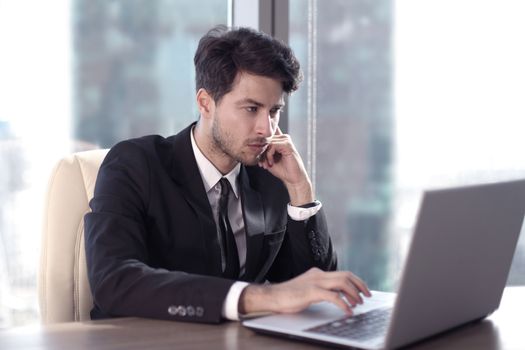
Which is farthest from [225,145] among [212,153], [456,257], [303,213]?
[456,257]

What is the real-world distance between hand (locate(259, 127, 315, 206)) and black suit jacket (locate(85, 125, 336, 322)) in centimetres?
4

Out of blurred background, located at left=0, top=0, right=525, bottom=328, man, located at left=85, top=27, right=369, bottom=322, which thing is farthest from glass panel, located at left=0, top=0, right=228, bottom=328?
man, located at left=85, top=27, right=369, bottom=322

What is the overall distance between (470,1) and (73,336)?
7.62 ft

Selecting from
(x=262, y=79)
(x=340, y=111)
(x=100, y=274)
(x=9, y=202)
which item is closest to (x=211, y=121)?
(x=262, y=79)

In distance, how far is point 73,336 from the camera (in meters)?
1.27

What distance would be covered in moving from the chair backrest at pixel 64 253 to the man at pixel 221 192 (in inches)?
3.1

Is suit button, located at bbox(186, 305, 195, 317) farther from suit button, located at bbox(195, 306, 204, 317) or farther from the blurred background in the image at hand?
the blurred background

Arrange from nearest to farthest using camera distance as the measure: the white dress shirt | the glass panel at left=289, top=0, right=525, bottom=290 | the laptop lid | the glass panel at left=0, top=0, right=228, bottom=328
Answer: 1. the laptop lid
2. the white dress shirt
3. the glass panel at left=0, top=0, right=228, bottom=328
4. the glass panel at left=289, top=0, right=525, bottom=290

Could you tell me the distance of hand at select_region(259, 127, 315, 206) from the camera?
2143 mm

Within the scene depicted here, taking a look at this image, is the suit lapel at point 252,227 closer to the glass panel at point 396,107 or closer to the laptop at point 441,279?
the laptop at point 441,279

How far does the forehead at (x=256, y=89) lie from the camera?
2076 millimetres

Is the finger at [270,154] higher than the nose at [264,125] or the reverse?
the reverse

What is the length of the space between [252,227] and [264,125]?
28 cm

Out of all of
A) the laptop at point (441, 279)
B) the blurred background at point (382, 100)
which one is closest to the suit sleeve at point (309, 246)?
the laptop at point (441, 279)
